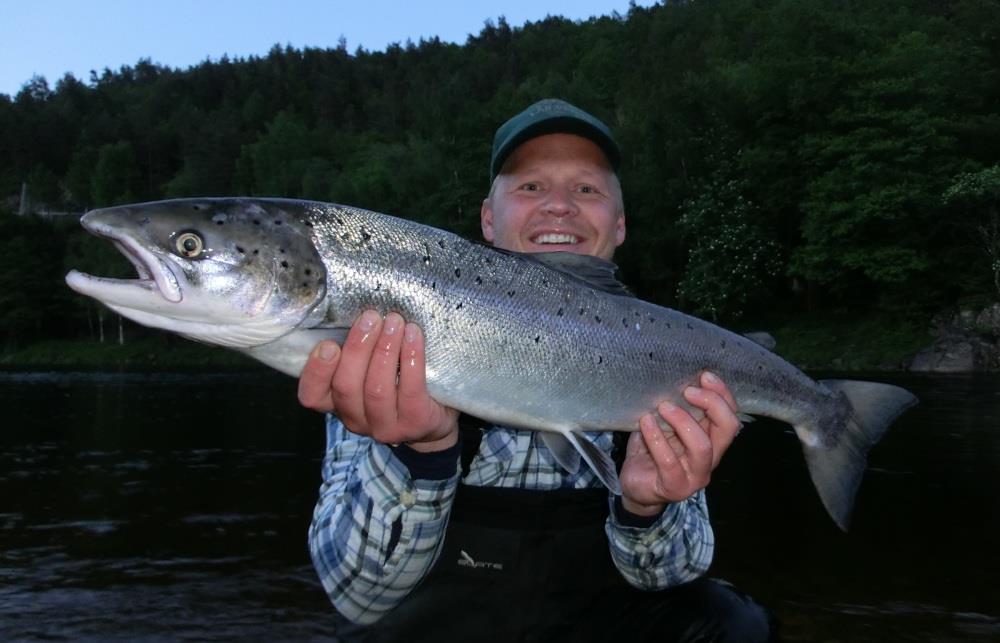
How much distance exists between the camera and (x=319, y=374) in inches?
118

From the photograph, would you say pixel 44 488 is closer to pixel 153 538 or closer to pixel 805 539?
pixel 153 538

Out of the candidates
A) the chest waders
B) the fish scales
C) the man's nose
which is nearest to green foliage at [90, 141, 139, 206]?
the man's nose

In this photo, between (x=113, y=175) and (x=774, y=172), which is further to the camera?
(x=113, y=175)

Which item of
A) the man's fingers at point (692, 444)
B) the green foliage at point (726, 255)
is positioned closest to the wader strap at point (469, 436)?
the man's fingers at point (692, 444)

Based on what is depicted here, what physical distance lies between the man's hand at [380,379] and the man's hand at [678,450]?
91cm

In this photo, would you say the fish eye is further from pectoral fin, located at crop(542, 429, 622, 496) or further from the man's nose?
the man's nose

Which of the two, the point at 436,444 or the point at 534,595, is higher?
the point at 436,444

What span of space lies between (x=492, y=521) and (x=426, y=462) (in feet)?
1.85

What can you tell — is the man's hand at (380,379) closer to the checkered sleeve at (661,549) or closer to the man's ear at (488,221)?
the checkered sleeve at (661,549)

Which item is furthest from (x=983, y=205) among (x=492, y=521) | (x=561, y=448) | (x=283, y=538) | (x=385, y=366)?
(x=385, y=366)

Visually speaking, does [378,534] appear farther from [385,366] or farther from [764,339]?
[764,339]

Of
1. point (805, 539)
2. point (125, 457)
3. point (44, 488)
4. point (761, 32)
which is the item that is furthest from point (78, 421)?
point (761, 32)

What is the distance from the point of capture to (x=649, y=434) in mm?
3379

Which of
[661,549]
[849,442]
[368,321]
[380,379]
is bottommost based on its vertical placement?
[661,549]
